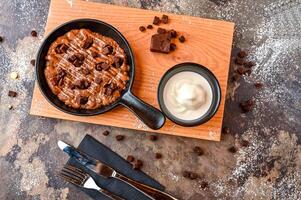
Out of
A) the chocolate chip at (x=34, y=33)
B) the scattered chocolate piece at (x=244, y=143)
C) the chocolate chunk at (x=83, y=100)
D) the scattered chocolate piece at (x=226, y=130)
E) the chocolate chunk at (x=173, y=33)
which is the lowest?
the scattered chocolate piece at (x=244, y=143)

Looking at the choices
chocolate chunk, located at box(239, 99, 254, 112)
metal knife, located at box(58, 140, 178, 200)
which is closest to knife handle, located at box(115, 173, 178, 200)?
metal knife, located at box(58, 140, 178, 200)

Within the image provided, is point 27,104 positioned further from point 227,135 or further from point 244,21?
point 244,21

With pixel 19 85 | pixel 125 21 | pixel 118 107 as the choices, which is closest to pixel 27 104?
pixel 19 85

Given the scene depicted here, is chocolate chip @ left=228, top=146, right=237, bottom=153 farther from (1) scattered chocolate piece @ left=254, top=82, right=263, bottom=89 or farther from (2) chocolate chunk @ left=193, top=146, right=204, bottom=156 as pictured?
(1) scattered chocolate piece @ left=254, top=82, right=263, bottom=89

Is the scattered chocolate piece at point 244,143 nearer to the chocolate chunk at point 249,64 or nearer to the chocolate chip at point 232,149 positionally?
the chocolate chip at point 232,149

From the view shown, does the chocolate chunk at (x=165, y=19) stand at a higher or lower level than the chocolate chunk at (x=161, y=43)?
higher

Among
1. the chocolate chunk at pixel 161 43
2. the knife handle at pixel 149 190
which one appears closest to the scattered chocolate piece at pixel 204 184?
the knife handle at pixel 149 190

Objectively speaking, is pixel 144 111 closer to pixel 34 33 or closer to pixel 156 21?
pixel 156 21
